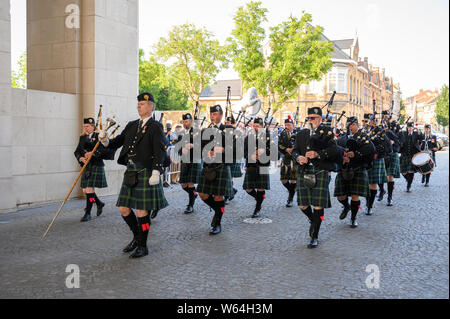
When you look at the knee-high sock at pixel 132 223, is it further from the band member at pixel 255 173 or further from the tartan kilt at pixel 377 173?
the tartan kilt at pixel 377 173

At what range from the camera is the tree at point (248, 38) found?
21.3 m

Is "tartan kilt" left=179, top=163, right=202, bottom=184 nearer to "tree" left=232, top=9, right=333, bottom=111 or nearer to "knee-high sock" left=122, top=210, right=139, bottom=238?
"knee-high sock" left=122, top=210, right=139, bottom=238

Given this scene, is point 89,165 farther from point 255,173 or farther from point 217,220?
point 255,173

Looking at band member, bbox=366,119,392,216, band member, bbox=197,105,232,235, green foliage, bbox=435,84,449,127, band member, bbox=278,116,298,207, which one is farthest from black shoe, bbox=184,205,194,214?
green foliage, bbox=435,84,449,127

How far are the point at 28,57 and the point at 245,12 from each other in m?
14.2

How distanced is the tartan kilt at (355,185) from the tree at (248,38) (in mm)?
15976

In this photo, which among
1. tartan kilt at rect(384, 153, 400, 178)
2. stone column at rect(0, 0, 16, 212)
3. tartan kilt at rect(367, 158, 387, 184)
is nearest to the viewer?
stone column at rect(0, 0, 16, 212)

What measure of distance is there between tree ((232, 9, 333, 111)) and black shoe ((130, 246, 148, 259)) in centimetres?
1827

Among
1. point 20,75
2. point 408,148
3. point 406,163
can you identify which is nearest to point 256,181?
point 406,163

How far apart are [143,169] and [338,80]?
122 feet

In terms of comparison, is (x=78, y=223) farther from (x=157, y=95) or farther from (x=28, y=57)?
(x=157, y=95)

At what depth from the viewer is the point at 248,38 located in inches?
850

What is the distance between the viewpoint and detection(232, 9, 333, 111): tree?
71.1ft

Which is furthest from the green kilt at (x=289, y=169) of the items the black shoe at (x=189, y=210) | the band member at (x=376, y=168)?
the black shoe at (x=189, y=210)
